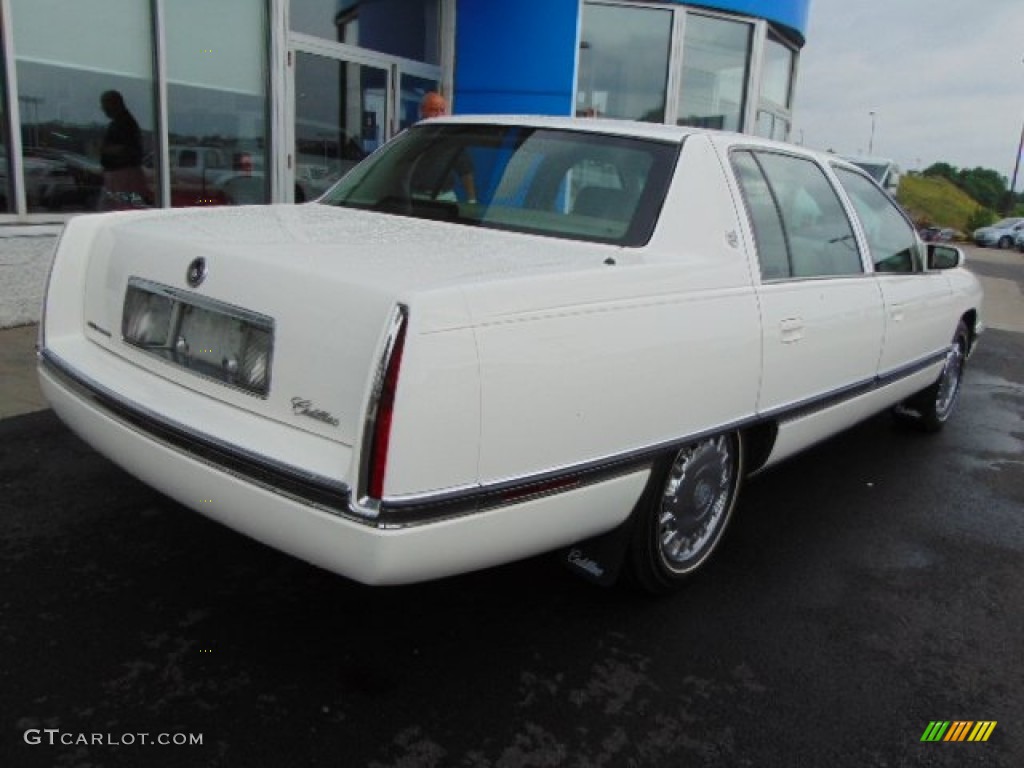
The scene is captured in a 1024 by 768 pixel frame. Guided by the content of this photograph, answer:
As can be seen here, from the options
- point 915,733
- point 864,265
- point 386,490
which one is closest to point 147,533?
point 386,490

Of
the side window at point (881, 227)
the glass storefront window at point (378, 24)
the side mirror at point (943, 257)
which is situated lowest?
the side mirror at point (943, 257)

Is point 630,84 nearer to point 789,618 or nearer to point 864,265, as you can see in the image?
point 864,265

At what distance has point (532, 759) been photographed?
2.29m

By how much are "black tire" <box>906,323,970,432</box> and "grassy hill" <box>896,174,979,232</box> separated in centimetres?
4845

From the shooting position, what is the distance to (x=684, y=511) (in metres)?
3.14

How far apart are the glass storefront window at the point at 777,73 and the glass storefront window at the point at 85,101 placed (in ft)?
28.4

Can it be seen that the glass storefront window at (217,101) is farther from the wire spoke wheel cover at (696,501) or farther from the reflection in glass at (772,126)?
the reflection in glass at (772,126)

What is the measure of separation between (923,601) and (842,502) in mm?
1035

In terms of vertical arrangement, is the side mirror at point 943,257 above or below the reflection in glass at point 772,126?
below

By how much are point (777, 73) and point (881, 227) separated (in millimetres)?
10029

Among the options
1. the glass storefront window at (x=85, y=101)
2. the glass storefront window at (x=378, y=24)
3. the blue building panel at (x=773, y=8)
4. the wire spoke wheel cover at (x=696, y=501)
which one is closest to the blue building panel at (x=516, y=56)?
the glass storefront window at (x=378, y=24)

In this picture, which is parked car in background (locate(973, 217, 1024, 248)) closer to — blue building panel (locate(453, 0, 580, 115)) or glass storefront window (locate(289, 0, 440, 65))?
blue building panel (locate(453, 0, 580, 115))

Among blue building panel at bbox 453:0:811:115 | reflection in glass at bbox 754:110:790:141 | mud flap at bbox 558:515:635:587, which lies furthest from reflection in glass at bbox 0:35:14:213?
reflection in glass at bbox 754:110:790:141

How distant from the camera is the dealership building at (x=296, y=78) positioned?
6.48 m
